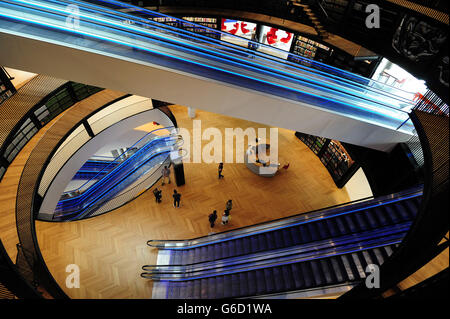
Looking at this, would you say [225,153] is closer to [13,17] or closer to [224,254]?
[224,254]

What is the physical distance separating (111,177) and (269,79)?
25.5ft

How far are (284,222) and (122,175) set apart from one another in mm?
6899

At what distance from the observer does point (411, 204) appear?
6.25 metres

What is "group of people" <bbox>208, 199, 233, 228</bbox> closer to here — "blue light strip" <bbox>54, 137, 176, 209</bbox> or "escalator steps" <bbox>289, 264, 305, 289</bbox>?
"escalator steps" <bbox>289, 264, 305, 289</bbox>

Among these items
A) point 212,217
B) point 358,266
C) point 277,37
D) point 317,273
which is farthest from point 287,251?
point 277,37

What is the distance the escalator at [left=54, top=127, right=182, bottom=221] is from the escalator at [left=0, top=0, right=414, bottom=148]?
469cm

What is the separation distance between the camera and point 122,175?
1052 cm

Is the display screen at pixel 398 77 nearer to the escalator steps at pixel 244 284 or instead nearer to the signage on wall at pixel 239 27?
the signage on wall at pixel 239 27

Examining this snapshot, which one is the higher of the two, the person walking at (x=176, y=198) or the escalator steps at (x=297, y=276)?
the person walking at (x=176, y=198)

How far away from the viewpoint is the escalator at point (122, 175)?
9.92 m

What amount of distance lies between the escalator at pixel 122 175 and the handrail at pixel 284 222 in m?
3.17

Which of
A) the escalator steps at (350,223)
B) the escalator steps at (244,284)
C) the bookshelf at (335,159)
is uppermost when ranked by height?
the bookshelf at (335,159)

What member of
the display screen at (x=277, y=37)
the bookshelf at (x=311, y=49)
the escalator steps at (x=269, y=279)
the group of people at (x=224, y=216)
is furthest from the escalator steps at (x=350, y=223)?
the display screen at (x=277, y=37)

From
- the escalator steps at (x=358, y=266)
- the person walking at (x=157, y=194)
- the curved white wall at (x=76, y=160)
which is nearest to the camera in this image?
the escalator steps at (x=358, y=266)
